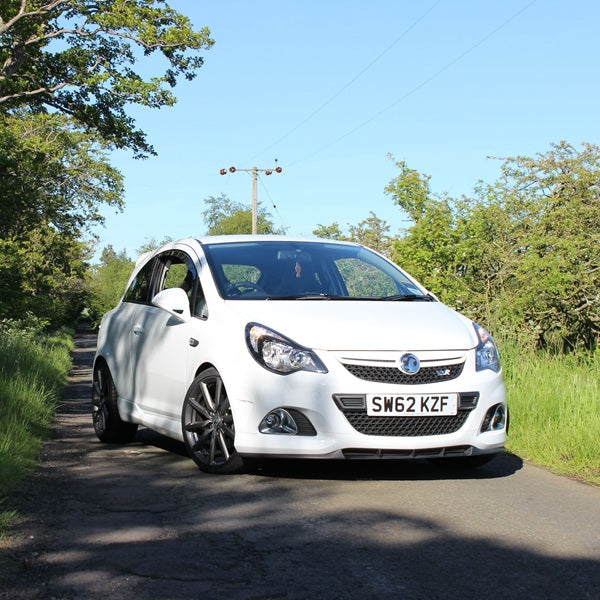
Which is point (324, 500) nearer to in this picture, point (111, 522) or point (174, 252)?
point (111, 522)

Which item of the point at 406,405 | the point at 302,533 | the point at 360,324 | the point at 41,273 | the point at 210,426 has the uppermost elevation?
the point at 41,273

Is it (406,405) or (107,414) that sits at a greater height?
(406,405)

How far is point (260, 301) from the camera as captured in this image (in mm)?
6625

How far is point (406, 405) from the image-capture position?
5.86 meters

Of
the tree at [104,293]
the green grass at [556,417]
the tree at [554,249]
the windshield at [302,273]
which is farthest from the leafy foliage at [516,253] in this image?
the tree at [104,293]

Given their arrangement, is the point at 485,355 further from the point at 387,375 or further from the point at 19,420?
the point at 19,420

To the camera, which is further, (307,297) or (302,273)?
(302,273)

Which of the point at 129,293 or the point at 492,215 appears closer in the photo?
the point at 129,293

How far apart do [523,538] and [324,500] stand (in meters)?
1.25

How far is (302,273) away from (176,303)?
0.98m

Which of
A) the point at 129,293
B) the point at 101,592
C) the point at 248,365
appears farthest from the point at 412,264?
the point at 101,592

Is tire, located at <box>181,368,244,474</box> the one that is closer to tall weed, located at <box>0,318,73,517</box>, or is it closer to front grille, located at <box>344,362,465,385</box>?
front grille, located at <box>344,362,465,385</box>

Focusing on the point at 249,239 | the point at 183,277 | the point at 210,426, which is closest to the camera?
the point at 210,426

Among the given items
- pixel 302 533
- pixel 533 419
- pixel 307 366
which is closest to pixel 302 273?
pixel 307 366
